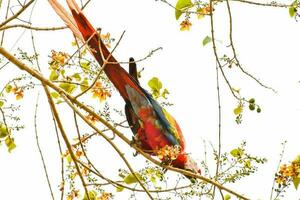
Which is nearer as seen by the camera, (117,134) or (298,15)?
(117,134)

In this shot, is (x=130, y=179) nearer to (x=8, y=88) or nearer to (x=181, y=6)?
(x=8, y=88)

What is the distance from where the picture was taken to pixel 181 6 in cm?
339

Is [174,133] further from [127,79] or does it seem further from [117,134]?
[117,134]

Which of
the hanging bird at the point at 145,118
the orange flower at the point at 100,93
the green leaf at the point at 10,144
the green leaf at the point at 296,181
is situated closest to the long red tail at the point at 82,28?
the hanging bird at the point at 145,118

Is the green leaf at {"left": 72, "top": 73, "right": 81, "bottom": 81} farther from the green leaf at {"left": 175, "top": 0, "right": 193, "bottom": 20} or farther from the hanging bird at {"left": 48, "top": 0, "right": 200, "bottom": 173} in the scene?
the green leaf at {"left": 175, "top": 0, "right": 193, "bottom": 20}

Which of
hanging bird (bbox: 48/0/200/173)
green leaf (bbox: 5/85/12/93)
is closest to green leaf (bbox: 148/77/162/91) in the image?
hanging bird (bbox: 48/0/200/173)

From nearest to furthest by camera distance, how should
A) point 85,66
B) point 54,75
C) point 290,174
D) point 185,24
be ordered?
point 290,174 < point 54,75 < point 85,66 < point 185,24

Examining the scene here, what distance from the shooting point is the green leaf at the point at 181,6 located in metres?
3.35

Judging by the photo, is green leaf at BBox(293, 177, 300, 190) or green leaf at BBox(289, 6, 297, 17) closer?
green leaf at BBox(293, 177, 300, 190)

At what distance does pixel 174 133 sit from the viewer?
3717 millimetres

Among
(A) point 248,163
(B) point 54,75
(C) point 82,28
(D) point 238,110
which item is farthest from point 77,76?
(A) point 248,163

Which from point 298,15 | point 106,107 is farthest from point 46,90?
point 298,15

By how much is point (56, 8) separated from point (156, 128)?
3.67 ft

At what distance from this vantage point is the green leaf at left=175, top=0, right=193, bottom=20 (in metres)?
3.35
